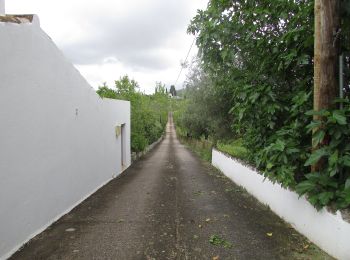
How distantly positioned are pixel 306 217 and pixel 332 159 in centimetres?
145

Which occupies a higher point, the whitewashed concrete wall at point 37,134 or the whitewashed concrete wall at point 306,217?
the whitewashed concrete wall at point 37,134

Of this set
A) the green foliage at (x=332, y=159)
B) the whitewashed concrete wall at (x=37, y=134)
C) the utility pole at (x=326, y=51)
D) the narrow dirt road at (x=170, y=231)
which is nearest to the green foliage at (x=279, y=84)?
the green foliage at (x=332, y=159)

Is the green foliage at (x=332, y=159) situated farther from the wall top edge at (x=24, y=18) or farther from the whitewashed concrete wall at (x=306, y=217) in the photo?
the wall top edge at (x=24, y=18)

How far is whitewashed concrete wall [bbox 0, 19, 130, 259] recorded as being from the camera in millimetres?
5102

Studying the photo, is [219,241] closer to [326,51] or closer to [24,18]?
[326,51]

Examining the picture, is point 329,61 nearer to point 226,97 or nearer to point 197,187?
point 197,187

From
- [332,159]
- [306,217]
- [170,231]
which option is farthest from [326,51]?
[170,231]

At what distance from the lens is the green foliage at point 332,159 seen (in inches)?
187

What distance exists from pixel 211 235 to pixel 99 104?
6882 millimetres

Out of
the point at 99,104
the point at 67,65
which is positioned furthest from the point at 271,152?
the point at 99,104

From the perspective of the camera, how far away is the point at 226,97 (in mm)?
15969

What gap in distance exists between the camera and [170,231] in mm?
A: 6145

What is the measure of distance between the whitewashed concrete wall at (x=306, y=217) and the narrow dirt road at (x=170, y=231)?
16 centimetres

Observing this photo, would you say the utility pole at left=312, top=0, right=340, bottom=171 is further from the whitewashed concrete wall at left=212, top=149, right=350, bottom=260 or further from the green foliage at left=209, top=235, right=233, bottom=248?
the green foliage at left=209, top=235, right=233, bottom=248
